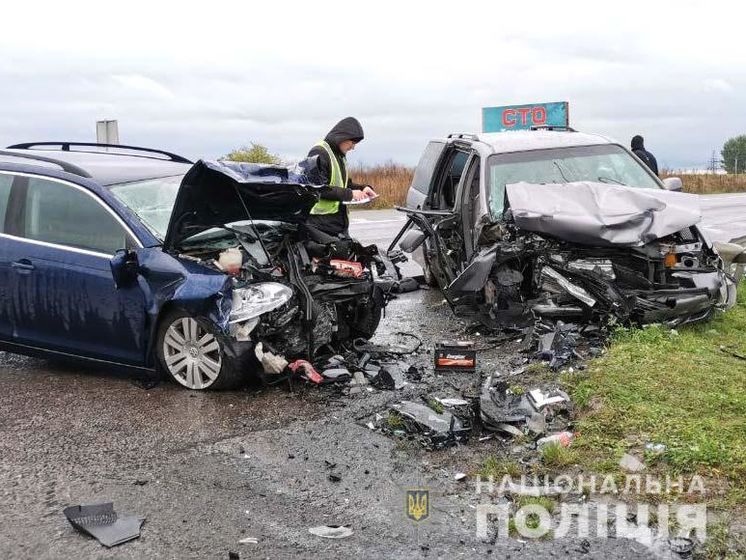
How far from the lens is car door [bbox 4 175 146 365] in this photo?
5902 mm

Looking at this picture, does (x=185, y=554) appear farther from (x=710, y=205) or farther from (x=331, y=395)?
(x=710, y=205)

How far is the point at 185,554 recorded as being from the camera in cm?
353

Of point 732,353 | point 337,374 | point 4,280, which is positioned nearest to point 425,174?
point 337,374

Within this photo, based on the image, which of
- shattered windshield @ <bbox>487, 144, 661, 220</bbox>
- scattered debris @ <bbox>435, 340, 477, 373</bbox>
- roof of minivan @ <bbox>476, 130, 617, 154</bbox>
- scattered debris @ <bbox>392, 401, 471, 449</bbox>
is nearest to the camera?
scattered debris @ <bbox>392, 401, 471, 449</bbox>

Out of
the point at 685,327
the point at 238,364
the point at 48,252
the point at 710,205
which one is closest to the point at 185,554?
the point at 238,364

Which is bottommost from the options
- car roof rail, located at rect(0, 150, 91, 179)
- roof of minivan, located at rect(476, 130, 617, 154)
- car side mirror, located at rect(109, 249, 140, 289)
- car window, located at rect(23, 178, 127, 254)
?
car side mirror, located at rect(109, 249, 140, 289)

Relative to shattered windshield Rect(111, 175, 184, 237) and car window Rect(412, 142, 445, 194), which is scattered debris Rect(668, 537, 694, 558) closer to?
shattered windshield Rect(111, 175, 184, 237)

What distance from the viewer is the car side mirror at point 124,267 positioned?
225 inches

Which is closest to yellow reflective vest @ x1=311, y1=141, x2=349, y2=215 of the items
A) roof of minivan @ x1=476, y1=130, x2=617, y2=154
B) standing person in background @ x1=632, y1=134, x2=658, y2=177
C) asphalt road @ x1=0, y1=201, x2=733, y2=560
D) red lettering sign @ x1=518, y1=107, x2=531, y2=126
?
asphalt road @ x1=0, y1=201, x2=733, y2=560

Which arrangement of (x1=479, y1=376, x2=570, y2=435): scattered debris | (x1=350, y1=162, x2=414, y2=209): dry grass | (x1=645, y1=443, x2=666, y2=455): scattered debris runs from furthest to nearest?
(x1=350, y1=162, x2=414, y2=209): dry grass, (x1=479, y1=376, x2=570, y2=435): scattered debris, (x1=645, y1=443, x2=666, y2=455): scattered debris

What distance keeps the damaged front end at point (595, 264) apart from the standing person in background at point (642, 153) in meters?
5.31

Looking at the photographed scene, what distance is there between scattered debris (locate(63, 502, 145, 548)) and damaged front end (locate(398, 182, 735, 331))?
12.5 feet

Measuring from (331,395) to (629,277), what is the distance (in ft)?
9.11

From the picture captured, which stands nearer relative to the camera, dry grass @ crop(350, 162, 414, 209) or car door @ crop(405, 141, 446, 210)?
car door @ crop(405, 141, 446, 210)
